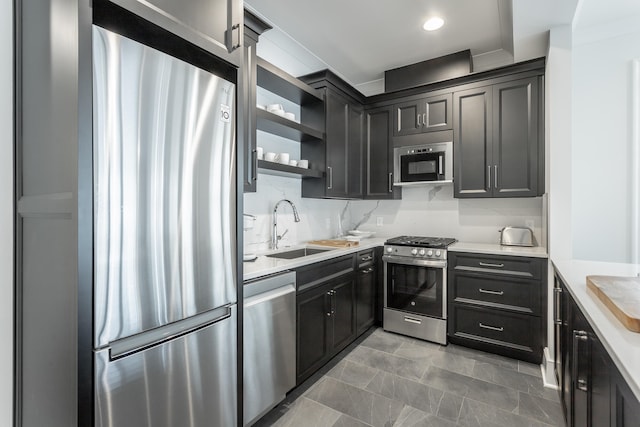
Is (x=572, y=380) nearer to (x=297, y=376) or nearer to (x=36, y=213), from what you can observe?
(x=297, y=376)

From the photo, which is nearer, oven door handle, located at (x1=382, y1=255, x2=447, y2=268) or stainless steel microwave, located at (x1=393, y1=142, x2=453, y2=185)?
oven door handle, located at (x1=382, y1=255, x2=447, y2=268)

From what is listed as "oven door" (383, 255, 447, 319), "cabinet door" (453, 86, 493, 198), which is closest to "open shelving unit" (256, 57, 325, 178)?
"oven door" (383, 255, 447, 319)

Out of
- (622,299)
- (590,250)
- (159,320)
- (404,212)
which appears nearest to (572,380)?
(622,299)

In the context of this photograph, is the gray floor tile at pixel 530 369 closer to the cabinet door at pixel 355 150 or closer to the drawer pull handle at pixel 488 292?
the drawer pull handle at pixel 488 292

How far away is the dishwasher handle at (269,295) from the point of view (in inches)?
67.9

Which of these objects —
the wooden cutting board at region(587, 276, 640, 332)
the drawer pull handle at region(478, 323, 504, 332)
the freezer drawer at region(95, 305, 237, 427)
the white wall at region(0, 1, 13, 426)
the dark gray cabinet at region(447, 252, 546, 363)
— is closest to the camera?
the wooden cutting board at region(587, 276, 640, 332)

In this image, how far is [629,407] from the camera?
0.78 meters

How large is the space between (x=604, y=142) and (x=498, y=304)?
5.49 ft

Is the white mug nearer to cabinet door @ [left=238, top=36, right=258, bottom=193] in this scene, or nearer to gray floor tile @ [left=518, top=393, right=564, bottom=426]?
cabinet door @ [left=238, top=36, right=258, bottom=193]

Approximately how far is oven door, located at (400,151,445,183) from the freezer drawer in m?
2.45

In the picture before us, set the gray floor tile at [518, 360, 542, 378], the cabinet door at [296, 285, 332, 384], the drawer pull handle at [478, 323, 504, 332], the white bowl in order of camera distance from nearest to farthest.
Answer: the cabinet door at [296, 285, 332, 384] < the gray floor tile at [518, 360, 542, 378] < the drawer pull handle at [478, 323, 504, 332] < the white bowl

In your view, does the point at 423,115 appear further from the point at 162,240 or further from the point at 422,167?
the point at 162,240

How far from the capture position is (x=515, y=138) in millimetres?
2799

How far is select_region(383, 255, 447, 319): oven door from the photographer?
289 cm
